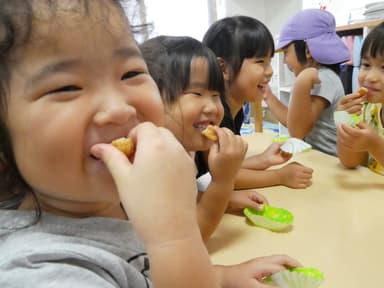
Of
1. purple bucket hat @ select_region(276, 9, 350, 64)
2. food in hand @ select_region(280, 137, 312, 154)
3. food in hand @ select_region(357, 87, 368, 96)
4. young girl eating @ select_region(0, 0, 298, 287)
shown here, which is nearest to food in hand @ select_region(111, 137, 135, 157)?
young girl eating @ select_region(0, 0, 298, 287)

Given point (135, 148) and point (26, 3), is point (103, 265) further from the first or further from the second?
point (26, 3)

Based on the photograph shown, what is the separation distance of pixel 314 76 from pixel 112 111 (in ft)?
4.20

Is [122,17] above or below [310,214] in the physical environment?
above

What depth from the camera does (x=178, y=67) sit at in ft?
2.76

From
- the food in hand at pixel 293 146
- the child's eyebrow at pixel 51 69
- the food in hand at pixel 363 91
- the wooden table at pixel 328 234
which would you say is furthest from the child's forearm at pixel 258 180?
the child's eyebrow at pixel 51 69

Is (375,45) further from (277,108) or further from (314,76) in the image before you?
(277,108)

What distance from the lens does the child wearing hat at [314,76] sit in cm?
148

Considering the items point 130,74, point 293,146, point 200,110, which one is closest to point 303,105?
Answer: point 293,146

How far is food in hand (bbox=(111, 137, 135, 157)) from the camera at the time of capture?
0.34 meters

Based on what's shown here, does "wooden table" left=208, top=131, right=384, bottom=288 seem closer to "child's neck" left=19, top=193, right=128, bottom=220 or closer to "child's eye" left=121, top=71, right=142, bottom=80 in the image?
"child's neck" left=19, top=193, right=128, bottom=220

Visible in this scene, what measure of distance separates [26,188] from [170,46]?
1.83 ft

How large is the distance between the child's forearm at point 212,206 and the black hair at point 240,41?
60cm

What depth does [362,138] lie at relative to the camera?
100 cm

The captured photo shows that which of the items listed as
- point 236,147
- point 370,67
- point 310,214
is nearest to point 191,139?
point 236,147
